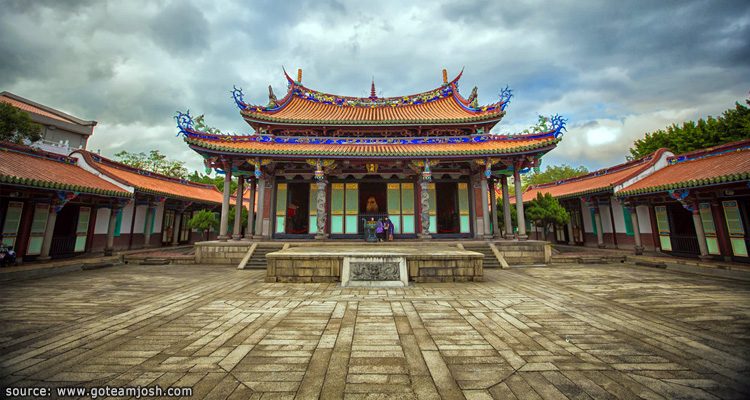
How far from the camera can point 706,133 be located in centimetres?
1786

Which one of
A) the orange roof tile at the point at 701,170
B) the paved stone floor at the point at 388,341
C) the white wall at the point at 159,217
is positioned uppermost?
the orange roof tile at the point at 701,170

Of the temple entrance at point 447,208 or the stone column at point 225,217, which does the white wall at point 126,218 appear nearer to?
the stone column at point 225,217

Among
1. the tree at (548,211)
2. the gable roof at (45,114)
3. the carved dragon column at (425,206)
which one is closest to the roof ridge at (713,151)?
the tree at (548,211)

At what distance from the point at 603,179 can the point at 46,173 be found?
2635cm

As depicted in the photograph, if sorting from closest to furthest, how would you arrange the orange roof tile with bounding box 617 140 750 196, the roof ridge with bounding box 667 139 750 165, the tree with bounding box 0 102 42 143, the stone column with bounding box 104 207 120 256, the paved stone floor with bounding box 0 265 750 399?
the paved stone floor with bounding box 0 265 750 399 < the orange roof tile with bounding box 617 140 750 196 < the roof ridge with bounding box 667 139 750 165 < the stone column with bounding box 104 207 120 256 < the tree with bounding box 0 102 42 143

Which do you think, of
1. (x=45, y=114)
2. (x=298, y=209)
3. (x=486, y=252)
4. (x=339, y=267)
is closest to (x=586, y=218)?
(x=486, y=252)

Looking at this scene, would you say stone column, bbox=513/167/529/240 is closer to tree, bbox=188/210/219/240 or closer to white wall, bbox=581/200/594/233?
white wall, bbox=581/200/594/233

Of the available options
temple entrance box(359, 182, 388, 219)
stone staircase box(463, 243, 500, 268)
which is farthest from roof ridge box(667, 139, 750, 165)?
temple entrance box(359, 182, 388, 219)

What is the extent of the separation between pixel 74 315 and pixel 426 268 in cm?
695

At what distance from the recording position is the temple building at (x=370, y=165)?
39.2ft

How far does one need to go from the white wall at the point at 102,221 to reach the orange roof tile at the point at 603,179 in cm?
2378

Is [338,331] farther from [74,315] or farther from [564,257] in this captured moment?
[564,257]

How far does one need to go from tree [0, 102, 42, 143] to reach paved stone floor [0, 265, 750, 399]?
20.2 meters

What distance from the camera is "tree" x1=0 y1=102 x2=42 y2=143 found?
17.3m
